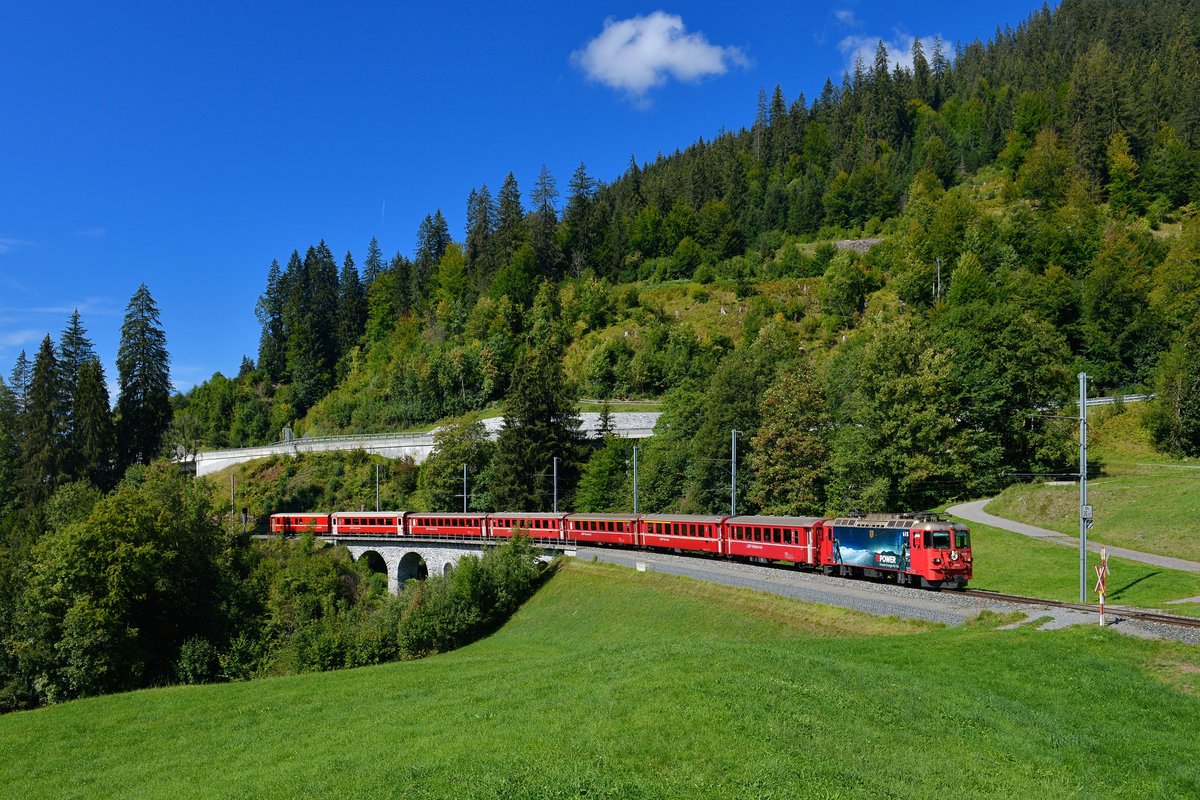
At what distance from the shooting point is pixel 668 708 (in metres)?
11.8

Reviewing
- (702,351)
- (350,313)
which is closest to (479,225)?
(350,313)

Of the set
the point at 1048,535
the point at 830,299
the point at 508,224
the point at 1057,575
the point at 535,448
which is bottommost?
the point at 1057,575

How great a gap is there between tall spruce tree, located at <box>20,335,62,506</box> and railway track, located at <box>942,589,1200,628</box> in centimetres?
8588

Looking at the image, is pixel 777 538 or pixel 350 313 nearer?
pixel 777 538

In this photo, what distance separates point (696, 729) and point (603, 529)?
3821 cm

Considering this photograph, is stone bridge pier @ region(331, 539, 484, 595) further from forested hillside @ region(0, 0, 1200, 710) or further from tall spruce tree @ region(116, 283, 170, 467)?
tall spruce tree @ region(116, 283, 170, 467)

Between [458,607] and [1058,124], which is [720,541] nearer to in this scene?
[458,607]

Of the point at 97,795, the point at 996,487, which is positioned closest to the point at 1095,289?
the point at 996,487

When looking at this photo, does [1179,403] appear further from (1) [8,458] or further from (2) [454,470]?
(1) [8,458]

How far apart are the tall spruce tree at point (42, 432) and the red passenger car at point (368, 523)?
34737 millimetres

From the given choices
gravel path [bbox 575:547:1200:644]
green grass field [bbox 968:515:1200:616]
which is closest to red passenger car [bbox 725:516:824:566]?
gravel path [bbox 575:547:1200:644]

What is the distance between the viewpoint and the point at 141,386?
94.3 metres

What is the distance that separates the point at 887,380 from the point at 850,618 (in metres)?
25.3

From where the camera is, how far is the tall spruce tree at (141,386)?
92062 millimetres
